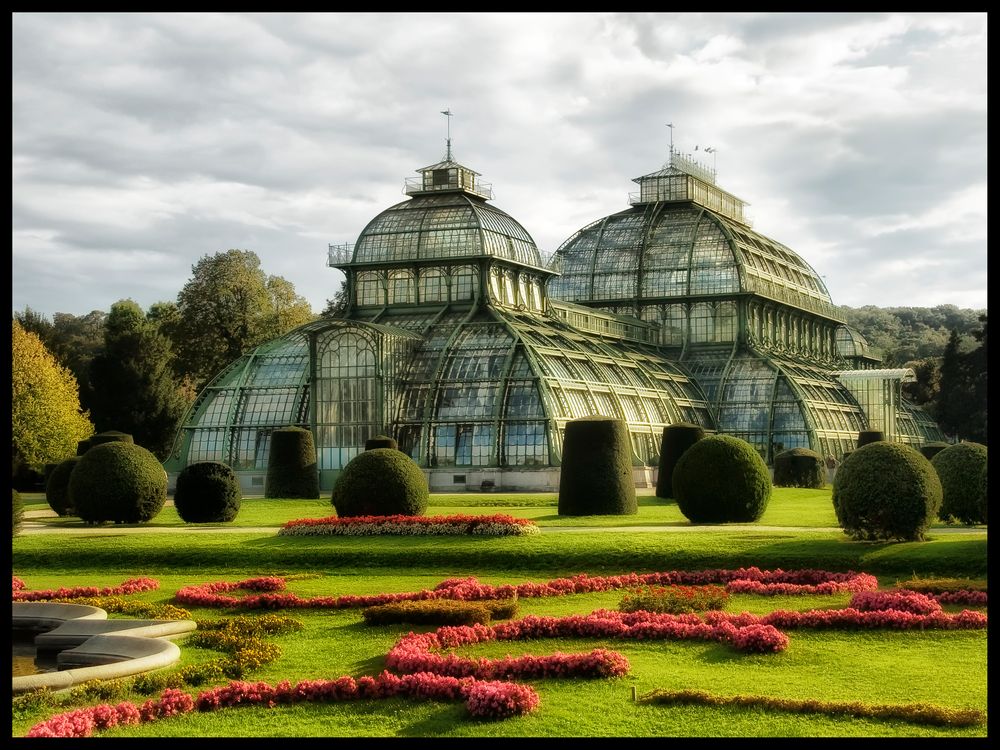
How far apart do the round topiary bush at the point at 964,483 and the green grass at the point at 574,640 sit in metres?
3.51

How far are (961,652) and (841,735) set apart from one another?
5.89 m

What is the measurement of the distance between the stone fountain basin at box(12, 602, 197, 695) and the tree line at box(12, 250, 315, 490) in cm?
4717

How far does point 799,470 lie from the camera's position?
61312 mm

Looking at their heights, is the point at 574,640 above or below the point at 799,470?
below

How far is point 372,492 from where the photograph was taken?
36.2 metres

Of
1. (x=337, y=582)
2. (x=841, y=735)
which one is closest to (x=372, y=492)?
(x=337, y=582)

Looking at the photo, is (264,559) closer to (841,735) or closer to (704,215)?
(841,735)

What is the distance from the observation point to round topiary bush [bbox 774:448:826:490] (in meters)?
61.3

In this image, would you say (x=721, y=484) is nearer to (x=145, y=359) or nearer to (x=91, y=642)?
(x=91, y=642)

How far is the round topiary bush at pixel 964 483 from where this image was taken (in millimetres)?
33594

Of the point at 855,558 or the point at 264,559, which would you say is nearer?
the point at 855,558

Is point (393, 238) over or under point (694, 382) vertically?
over

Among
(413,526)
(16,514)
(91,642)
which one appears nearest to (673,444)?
(413,526)

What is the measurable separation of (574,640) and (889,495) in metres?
12.0
